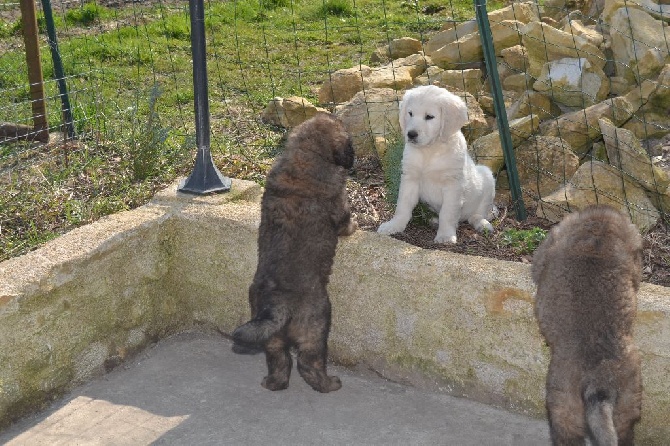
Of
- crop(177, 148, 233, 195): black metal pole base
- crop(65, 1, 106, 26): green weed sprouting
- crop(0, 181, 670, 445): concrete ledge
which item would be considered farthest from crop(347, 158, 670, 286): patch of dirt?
crop(65, 1, 106, 26): green weed sprouting

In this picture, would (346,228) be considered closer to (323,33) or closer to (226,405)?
(226,405)

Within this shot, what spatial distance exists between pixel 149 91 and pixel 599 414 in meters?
5.69

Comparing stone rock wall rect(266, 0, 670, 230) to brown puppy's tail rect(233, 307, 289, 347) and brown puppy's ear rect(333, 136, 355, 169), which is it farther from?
brown puppy's tail rect(233, 307, 289, 347)

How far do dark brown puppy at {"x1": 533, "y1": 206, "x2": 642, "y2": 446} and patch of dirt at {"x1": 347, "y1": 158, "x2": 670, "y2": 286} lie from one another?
1.06 metres

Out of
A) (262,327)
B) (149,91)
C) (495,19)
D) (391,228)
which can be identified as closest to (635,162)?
(391,228)

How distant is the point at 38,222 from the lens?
6.40 m

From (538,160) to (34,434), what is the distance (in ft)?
12.3

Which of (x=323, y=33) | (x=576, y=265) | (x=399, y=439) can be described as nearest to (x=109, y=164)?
(x=399, y=439)

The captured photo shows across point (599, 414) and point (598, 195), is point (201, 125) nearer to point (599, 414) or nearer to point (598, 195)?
point (598, 195)

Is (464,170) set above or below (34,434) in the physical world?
above

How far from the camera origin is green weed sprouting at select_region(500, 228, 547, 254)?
579 cm

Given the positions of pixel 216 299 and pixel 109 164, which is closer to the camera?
pixel 216 299

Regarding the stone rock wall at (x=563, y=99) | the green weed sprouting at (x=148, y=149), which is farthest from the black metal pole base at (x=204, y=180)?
the stone rock wall at (x=563, y=99)

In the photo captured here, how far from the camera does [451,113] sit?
573 cm
